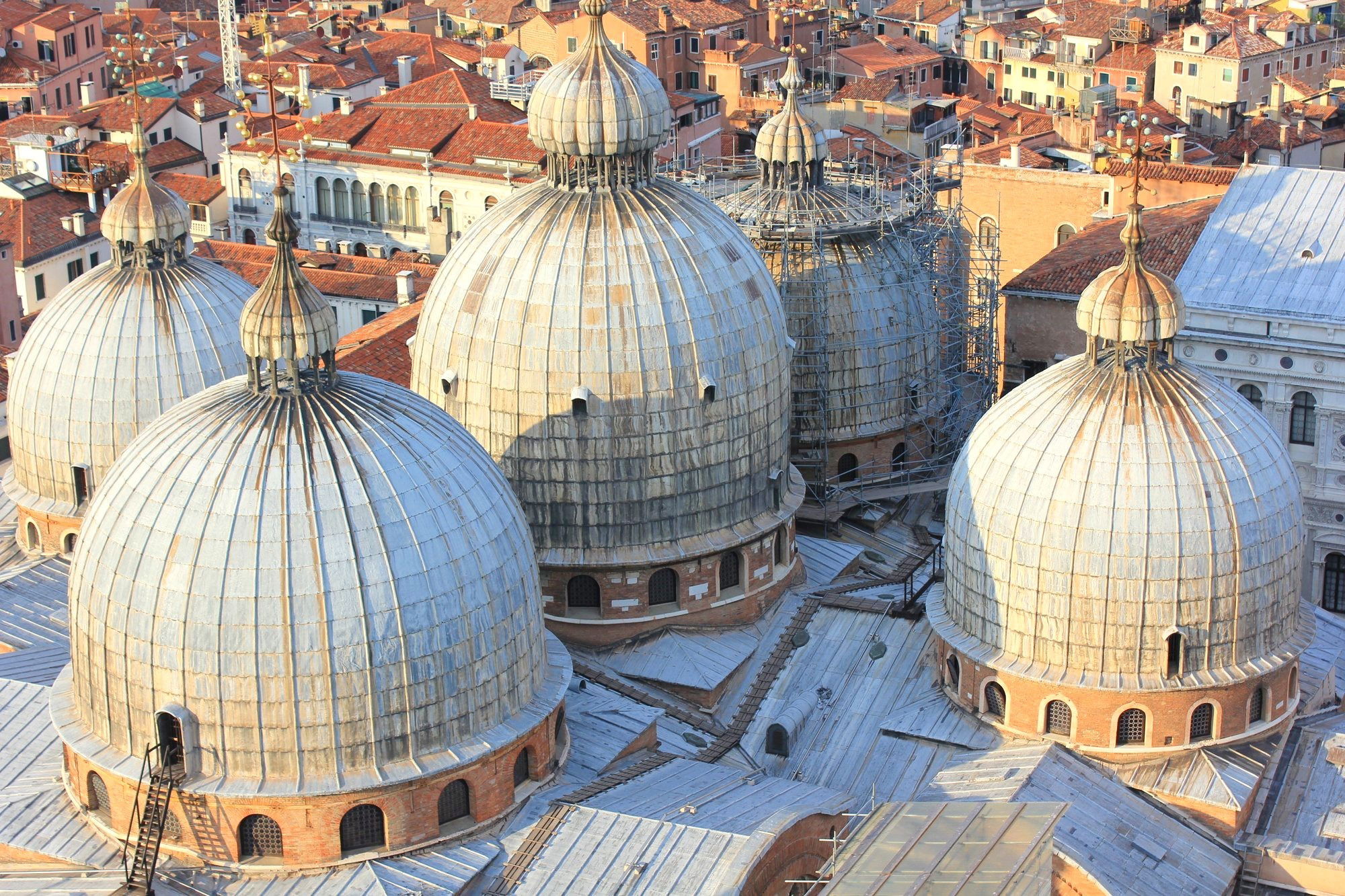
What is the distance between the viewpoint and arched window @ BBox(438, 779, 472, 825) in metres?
45.8

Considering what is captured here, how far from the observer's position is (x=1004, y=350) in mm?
76938

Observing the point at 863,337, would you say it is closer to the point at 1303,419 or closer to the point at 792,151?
the point at 792,151

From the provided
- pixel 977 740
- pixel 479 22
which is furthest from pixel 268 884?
pixel 479 22


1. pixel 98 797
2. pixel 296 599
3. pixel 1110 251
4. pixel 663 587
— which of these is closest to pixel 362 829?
pixel 296 599

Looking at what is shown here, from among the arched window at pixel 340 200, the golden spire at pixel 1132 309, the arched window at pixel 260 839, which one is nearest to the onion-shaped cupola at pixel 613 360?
the golden spire at pixel 1132 309

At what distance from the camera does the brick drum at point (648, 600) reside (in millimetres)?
54344

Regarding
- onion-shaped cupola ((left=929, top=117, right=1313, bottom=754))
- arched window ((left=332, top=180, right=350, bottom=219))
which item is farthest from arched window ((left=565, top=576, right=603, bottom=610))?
arched window ((left=332, top=180, right=350, bottom=219))

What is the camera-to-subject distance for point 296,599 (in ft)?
144

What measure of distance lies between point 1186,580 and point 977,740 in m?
5.85

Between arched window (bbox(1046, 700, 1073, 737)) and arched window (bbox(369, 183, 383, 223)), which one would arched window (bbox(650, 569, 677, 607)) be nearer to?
arched window (bbox(1046, 700, 1073, 737))

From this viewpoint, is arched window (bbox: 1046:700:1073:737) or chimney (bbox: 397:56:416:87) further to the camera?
chimney (bbox: 397:56:416:87)

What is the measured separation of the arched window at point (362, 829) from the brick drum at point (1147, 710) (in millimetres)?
14313

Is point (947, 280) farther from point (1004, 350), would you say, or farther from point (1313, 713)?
point (1313, 713)

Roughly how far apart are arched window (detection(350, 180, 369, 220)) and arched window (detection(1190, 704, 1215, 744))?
61762 millimetres
